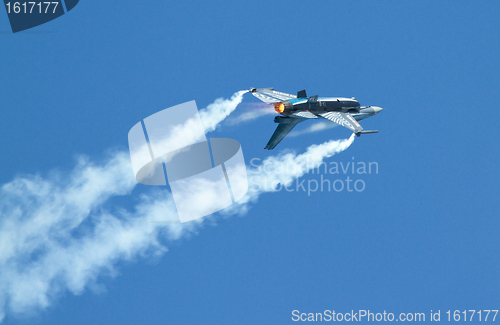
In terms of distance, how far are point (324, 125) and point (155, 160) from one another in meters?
17.0

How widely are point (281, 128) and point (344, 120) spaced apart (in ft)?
20.3

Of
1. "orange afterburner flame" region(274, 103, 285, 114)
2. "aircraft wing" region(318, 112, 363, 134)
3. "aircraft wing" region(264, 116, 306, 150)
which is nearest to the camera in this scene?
"aircraft wing" region(318, 112, 363, 134)

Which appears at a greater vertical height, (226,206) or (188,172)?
(188,172)

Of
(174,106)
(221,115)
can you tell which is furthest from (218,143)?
(174,106)

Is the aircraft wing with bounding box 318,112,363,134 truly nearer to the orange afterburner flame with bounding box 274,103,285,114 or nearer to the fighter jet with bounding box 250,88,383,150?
the fighter jet with bounding box 250,88,383,150

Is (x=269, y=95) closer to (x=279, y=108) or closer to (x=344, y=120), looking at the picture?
(x=279, y=108)

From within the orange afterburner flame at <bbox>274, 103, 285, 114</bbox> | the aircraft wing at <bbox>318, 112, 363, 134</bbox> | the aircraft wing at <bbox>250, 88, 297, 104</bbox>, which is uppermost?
the aircraft wing at <bbox>250, 88, 297, 104</bbox>

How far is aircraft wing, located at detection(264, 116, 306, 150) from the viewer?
188 ft

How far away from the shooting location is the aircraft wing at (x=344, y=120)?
5447 centimetres

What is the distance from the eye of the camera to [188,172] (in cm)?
5881

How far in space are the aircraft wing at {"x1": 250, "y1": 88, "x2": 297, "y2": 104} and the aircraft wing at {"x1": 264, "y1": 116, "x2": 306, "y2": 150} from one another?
2017mm

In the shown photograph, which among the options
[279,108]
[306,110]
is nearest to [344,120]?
[306,110]

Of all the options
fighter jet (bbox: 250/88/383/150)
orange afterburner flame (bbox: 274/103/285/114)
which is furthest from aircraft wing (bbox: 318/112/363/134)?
orange afterburner flame (bbox: 274/103/285/114)

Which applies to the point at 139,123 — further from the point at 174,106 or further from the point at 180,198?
the point at 180,198
